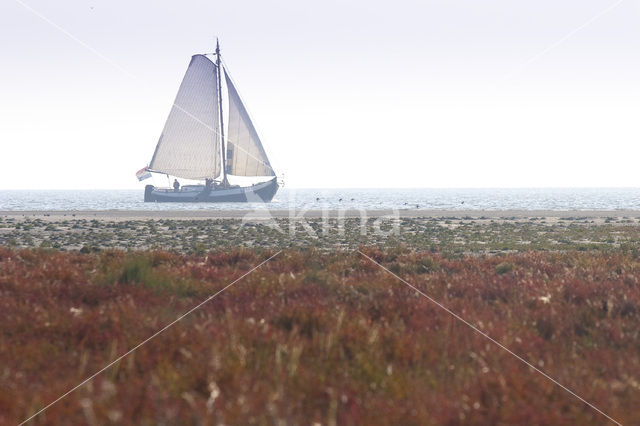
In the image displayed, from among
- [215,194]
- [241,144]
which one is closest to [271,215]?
[241,144]

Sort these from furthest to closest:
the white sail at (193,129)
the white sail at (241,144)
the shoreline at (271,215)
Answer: the white sail at (241,144)
the white sail at (193,129)
the shoreline at (271,215)

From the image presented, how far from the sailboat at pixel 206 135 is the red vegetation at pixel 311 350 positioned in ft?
239

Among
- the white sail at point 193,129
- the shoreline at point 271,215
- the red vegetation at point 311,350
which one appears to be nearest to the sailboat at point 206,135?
the white sail at point 193,129

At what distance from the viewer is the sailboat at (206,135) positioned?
77375 millimetres

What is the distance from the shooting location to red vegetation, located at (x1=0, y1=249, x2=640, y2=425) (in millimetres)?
3396

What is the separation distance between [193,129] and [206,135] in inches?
95.4

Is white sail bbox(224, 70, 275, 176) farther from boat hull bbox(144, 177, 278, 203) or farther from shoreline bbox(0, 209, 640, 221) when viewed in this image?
shoreline bbox(0, 209, 640, 221)

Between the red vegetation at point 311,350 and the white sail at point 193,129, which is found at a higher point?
the white sail at point 193,129

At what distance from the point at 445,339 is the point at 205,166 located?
80.9 metres

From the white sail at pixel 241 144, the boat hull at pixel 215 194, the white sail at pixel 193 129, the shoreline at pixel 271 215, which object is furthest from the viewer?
the boat hull at pixel 215 194

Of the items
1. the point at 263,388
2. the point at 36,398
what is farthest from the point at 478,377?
the point at 36,398

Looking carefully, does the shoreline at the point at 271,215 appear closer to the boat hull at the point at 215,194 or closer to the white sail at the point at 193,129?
the white sail at the point at 193,129

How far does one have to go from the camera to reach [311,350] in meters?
4.68

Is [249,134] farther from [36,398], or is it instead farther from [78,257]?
[36,398]
